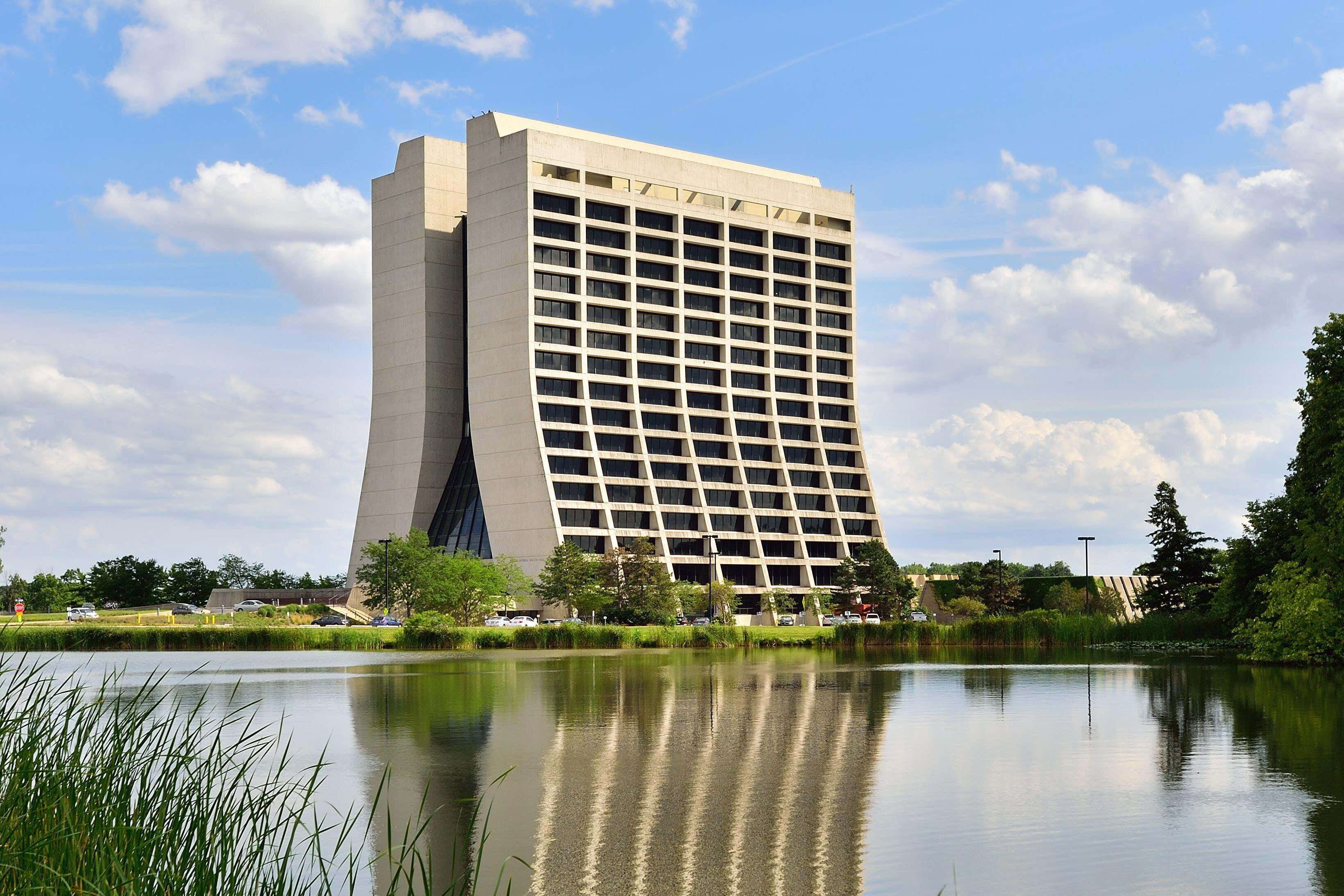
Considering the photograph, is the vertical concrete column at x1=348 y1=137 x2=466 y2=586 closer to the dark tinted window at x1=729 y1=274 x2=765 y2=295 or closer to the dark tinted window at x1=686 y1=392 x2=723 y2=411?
the dark tinted window at x1=686 y1=392 x2=723 y2=411

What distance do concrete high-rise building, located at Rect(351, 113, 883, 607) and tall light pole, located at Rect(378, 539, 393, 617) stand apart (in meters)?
18.0

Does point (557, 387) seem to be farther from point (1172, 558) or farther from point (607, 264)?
point (1172, 558)

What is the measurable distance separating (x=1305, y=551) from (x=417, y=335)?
96.3m

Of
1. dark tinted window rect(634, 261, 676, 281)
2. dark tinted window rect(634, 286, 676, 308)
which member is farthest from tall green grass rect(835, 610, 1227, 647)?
dark tinted window rect(634, 261, 676, 281)

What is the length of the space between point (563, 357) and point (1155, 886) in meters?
111

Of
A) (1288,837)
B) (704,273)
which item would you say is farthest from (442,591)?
(1288,837)

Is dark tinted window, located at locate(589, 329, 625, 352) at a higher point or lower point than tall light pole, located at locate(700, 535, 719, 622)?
higher

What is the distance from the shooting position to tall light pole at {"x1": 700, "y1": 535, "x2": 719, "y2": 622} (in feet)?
367

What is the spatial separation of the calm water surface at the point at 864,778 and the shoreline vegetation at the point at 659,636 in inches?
1111

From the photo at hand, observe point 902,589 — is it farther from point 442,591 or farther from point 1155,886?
point 1155,886

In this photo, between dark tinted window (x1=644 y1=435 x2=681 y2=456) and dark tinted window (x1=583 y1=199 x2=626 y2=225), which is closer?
dark tinted window (x1=583 y1=199 x2=626 y2=225)

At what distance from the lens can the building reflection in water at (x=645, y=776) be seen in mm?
14422

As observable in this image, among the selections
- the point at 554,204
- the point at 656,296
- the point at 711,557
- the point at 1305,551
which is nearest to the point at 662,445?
the point at 711,557

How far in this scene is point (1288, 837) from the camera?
52.9 ft
